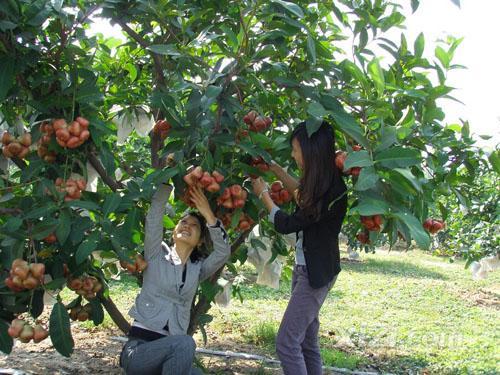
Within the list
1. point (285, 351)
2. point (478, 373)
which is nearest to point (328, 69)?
point (285, 351)

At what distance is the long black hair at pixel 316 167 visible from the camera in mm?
2156

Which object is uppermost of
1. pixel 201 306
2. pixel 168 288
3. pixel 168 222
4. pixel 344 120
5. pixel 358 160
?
pixel 344 120

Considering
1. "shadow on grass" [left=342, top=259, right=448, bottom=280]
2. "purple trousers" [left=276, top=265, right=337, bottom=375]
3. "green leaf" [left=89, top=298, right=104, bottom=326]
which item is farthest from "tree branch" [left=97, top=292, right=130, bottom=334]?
"shadow on grass" [left=342, top=259, right=448, bottom=280]

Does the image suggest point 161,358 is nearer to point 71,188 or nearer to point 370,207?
point 71,188

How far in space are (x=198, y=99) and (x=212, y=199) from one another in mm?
521

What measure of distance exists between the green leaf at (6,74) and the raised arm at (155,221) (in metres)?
0.65

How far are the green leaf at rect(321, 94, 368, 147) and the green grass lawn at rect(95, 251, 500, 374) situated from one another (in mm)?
2690

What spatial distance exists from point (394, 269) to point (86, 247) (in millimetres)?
11104

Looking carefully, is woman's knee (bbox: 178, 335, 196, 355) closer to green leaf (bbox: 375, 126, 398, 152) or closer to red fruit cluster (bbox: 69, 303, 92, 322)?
red fruit cluster (bbox: 69, 303, 92, 322)

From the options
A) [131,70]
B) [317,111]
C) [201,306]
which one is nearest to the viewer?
[317,111]

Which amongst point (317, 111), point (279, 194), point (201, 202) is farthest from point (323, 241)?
point (317, 111)

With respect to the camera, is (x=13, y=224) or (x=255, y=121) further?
(x=255, y=121)

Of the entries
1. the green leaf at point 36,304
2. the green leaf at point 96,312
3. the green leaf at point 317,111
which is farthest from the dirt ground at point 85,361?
the green leaf at point 317,111

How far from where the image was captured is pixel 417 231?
146cm
